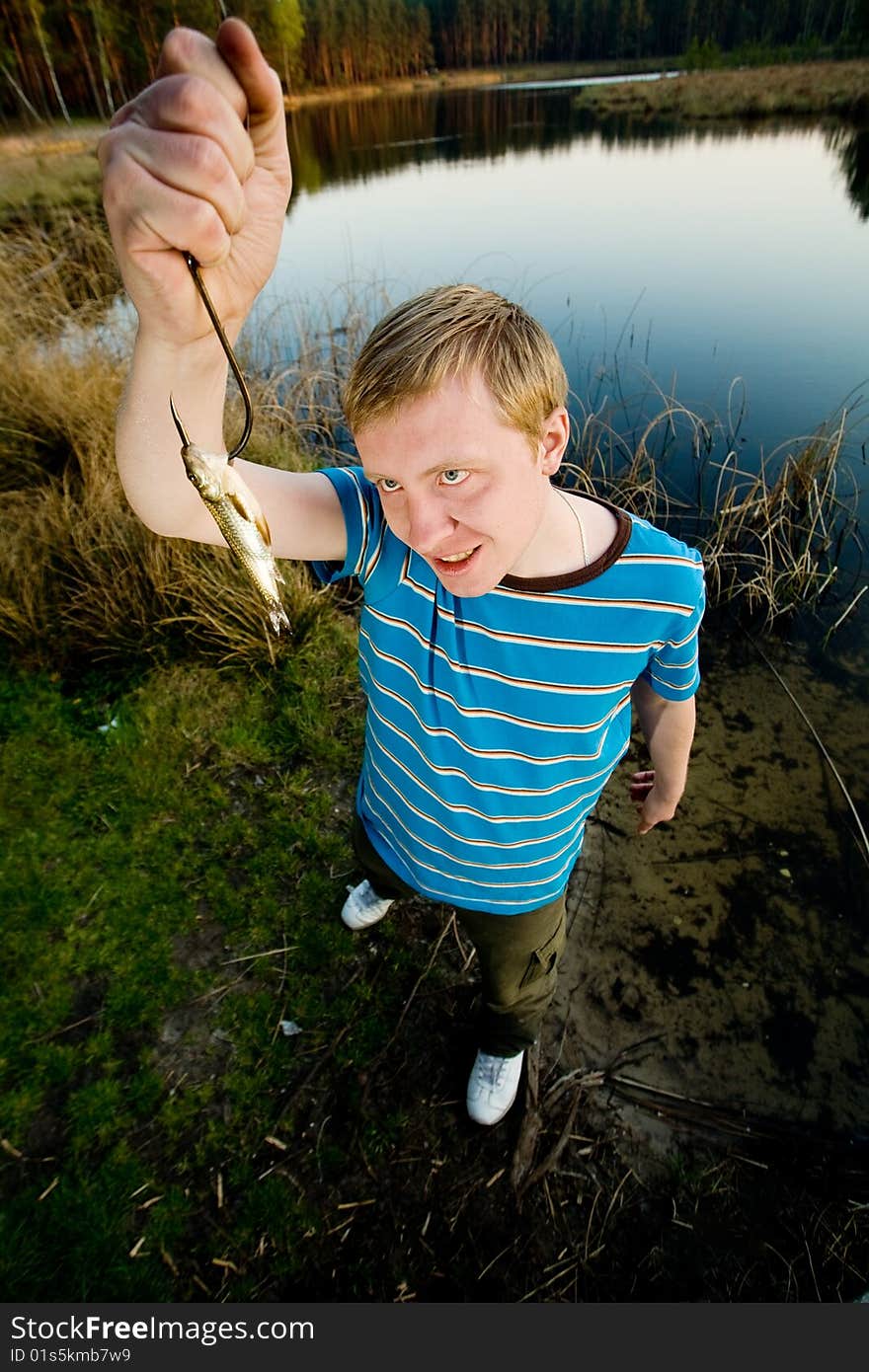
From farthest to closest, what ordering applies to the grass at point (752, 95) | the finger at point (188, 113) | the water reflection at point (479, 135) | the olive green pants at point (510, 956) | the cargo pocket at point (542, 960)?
the grass at point (752, 95), the water reflection at point (479, 135), the cargo pocket at point (542, 960), the olive green pants at point (510, 956), the finger at point (188, 113)

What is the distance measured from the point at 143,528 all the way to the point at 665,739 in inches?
134

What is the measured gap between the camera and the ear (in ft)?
4.59

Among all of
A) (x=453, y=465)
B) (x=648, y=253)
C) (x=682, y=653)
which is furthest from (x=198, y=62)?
(x=648, y=253)

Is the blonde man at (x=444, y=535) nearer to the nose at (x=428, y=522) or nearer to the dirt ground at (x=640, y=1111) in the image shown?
the nose at (x=428, y=522)

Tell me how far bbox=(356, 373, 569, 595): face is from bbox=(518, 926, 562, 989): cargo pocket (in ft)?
4.24

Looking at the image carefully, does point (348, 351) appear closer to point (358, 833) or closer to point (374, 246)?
point (358, 833)

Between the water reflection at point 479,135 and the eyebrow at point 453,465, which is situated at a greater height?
the water reflection at point 479,135

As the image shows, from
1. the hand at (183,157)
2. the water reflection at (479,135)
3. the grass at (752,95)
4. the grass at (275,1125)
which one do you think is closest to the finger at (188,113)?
the hand at (183,157)

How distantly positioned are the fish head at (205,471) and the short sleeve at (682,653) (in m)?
1.05

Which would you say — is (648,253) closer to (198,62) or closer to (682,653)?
(682,653)

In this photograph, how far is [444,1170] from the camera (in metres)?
2.25

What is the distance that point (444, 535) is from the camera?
4.33 ft

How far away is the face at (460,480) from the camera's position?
1236mm

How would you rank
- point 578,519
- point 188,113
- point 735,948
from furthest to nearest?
point 735,948, point 578,519, point 188,113
